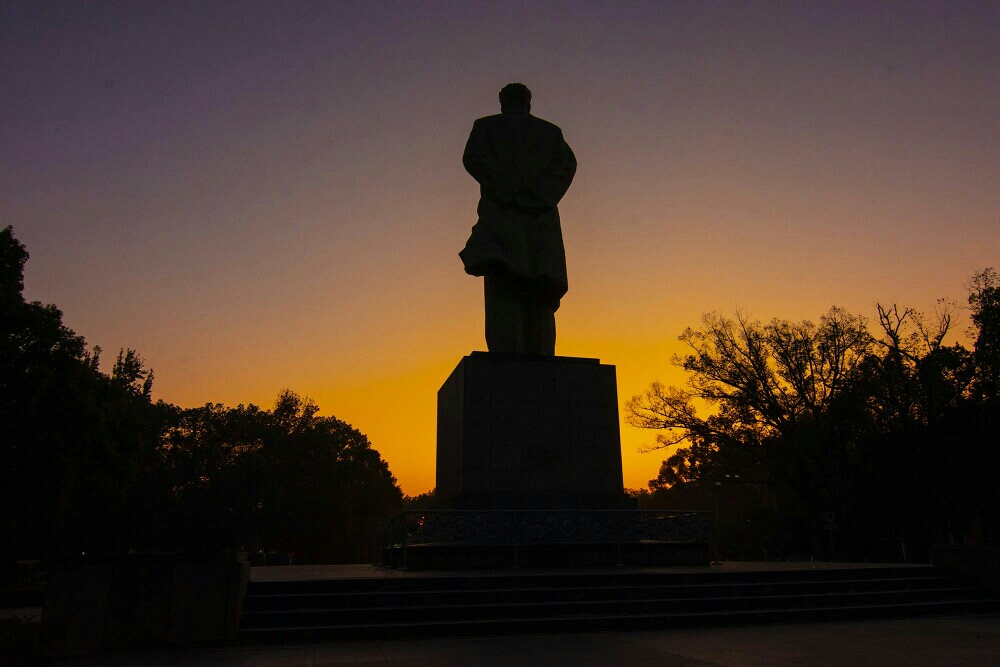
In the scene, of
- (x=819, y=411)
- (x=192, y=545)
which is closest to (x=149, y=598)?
(x=819, y=411)

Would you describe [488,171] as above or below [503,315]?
above

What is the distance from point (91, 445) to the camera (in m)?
25.3

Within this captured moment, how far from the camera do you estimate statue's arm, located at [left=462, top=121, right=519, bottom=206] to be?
16.6 m

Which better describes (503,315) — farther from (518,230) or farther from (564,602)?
(564,602)

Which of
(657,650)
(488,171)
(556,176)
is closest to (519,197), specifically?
(488,171)

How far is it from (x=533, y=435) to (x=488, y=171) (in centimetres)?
575

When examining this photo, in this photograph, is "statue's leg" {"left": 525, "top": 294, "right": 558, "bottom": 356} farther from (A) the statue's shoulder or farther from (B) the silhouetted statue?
(A) the statue's shoulder

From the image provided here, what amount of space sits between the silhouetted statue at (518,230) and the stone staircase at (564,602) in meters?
6.31

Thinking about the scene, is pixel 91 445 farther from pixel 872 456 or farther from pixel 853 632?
pixel 872 456

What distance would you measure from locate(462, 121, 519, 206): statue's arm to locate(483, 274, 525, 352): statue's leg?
1747 millimetres

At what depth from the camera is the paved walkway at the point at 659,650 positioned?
23.4ft

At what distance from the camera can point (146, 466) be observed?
45906 millimetres

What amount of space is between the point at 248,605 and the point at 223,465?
151 ft

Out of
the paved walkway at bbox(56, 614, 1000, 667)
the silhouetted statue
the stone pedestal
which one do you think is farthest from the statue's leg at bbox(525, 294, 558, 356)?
the paved walkway at bbox(56, 614, 1000, 667)
